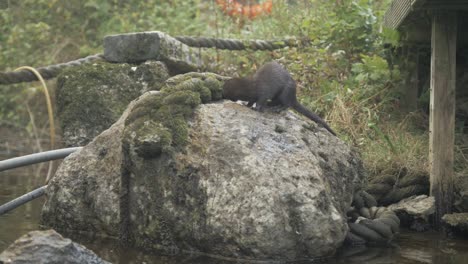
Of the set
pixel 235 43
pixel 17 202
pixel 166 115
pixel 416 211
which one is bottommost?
pixel 416 211

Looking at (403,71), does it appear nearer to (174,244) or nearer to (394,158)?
(394,158)

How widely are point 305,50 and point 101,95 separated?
337cm

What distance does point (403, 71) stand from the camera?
8.22 metres

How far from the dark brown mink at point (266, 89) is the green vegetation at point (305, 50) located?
0.37m

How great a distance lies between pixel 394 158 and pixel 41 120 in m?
7.63

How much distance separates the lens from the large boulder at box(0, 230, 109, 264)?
370cm

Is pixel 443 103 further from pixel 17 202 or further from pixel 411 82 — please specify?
pixel 17 202

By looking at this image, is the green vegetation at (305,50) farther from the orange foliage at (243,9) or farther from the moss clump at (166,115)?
the orange foliage at (243,9)

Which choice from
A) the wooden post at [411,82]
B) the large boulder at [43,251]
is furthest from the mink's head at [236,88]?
the wooden post at [411,82]

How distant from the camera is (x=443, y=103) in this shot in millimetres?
6375

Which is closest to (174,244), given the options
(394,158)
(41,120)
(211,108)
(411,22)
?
(211,108)

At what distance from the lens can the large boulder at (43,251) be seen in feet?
12.1

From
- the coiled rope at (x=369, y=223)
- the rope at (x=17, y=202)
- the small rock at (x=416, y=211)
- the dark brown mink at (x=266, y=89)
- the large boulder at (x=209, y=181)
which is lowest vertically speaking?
the small rock at (x=416, y=211)

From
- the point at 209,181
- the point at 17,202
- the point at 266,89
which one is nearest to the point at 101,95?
the point at 17,202
